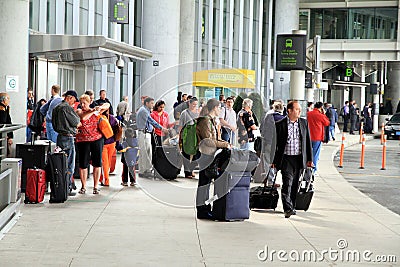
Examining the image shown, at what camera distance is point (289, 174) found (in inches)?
505

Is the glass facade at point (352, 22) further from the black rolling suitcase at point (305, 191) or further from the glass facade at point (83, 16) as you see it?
the black rolling suitcase at point (305, 191)

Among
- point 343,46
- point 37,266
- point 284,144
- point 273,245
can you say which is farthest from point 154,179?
point 343,46

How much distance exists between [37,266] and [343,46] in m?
46.9

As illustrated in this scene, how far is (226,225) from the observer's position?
11.6 m

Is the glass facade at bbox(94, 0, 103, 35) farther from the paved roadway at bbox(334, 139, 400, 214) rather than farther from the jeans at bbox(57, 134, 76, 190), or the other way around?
the jeans at bbox(57, 134, 76, 190)

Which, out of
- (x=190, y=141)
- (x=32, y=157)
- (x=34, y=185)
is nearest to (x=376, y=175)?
(x=190, y=141)

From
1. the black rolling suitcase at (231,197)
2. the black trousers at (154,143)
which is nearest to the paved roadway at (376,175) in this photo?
the black rolling suitcase at (231,197)

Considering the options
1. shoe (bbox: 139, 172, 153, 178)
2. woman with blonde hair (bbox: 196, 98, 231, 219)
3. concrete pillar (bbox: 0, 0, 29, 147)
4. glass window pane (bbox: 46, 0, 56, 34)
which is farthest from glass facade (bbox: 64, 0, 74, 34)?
woman with blonde hair (bbox: 196, 98, 231, 219)

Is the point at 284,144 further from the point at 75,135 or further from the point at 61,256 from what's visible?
the point at 61,256

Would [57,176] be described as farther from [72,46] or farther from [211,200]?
[72,46]

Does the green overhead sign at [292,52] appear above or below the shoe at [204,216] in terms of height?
above

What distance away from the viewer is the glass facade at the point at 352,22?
55031 millimetres

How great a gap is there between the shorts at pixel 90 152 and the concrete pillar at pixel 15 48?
1.24m

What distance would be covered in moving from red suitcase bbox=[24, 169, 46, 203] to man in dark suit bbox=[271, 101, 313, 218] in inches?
149
